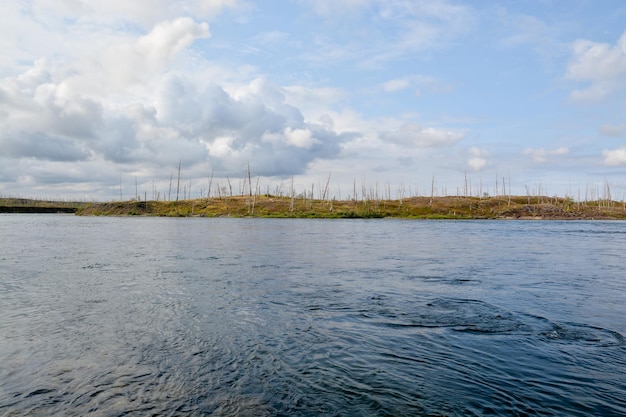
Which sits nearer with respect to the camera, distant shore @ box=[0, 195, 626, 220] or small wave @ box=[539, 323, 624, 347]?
small wave @ box=[539, 323, 624, 347]

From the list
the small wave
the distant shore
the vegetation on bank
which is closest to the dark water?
the small wave

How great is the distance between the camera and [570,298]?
839 inches

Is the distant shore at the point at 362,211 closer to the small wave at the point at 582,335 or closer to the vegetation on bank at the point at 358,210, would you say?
the vegetation on bank at the point at 358,210

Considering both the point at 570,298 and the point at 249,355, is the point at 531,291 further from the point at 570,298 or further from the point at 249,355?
the point at 249,355

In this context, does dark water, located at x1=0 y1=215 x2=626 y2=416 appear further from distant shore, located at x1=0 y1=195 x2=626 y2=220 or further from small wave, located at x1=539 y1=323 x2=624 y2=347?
distant shore, located at x1=0 y1=195 x2=626 y2=220

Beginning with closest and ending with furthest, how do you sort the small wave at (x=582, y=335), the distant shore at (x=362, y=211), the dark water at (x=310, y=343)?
the dark water at (x=310, y=343), the small wave at (x=582, y=335), the distant shore at (x=362, y=211)

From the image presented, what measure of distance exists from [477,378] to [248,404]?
599cm

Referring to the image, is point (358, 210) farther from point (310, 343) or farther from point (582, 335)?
point (310, 343)

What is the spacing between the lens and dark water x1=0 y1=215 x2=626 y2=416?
33.1ft

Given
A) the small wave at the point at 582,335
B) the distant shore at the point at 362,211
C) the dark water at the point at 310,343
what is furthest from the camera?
the distant shore at the point at 362,211

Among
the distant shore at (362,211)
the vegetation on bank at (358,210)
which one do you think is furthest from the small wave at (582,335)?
the vegetation on bank at (358,210)

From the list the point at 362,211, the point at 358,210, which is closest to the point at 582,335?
the point at 362,211

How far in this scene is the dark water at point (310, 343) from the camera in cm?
1009

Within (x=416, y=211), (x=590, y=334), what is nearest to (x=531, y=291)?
(x=590, y=334)
